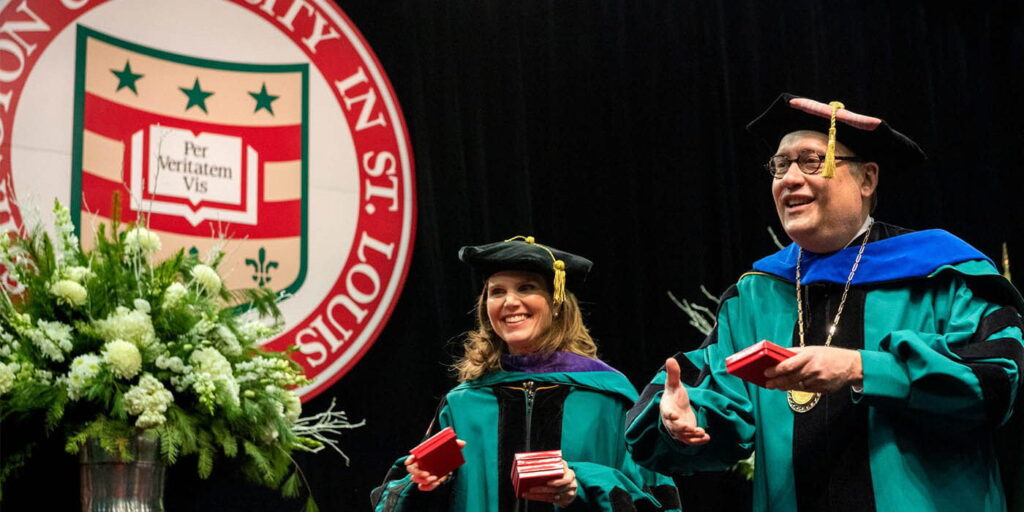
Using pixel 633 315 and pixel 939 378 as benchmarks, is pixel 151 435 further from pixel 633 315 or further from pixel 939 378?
pixel 633 315

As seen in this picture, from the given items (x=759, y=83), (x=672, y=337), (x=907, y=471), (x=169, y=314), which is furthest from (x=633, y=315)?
(x=907, y=471)

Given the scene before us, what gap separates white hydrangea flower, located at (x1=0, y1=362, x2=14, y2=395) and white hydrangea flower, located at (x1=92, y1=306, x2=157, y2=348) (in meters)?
0.27

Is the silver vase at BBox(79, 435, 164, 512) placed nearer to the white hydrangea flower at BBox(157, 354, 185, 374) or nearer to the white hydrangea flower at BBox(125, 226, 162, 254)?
the white hydrangea flower at BBox(157, 354, 185, 374)

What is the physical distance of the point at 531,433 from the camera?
3.87 metres

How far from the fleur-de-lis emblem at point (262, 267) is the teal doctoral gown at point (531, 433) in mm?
1290

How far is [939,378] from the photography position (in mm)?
2414

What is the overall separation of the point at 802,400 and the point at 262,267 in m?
2.85

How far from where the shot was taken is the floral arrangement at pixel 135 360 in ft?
10.6

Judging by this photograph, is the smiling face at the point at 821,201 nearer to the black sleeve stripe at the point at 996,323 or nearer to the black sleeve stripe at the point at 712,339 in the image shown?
the black sleeve stripe at the point at 712,339

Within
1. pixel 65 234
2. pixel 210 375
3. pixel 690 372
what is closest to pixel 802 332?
pixel 690 372

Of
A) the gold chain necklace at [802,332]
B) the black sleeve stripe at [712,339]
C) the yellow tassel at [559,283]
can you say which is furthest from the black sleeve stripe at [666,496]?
the gold chain necklace at [802,332]

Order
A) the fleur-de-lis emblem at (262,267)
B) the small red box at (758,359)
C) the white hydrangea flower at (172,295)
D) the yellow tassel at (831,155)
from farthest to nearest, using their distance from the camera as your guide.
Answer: the fleur-de-lis emblem at (262,267), the white hydrangea flower at (172,295), the yellow tassel at (831,155), the small red box at (758,359)

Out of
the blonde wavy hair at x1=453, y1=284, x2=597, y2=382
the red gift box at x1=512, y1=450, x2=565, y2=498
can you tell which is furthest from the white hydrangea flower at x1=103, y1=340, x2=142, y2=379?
the blonde wavy hair at x1=453, y1=284, x2=597, y2=382

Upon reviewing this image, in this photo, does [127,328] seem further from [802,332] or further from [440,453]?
[802,332]
